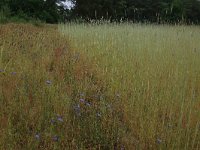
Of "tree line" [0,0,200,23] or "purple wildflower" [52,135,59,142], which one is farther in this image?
"tree line" [0,0,200,23]

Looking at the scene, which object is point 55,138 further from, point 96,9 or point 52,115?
point 96,9

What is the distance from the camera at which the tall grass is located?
2.15 metres

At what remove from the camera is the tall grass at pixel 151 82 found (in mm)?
2152

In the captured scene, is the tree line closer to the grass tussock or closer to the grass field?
the grass field

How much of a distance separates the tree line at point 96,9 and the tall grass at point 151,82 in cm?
945

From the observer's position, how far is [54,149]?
1950 mm

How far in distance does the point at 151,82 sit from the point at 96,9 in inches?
689

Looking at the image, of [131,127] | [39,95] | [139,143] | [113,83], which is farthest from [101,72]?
[139,143]

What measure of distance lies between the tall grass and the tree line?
9.45 metres

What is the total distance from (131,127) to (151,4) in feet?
68.8

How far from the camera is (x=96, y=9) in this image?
65.9 ft

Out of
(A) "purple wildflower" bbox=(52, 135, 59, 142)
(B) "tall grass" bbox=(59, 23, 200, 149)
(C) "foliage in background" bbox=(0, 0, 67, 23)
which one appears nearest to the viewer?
(A) "purple wildflower" bbox=(52, 135, 59, 142)

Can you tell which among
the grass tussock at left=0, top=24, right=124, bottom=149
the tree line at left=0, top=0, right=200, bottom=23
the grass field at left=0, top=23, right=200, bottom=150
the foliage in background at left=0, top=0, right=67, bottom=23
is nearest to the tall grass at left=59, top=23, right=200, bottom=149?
the grass field at left=0, top=23, right=200, bottom=150

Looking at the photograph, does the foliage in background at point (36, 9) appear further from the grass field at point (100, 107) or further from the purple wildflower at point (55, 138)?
the purple wildflower at point (55, 138)
